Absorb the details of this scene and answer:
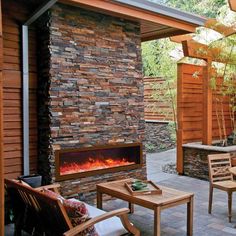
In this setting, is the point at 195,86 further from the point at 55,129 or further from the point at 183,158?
the point at 55,129

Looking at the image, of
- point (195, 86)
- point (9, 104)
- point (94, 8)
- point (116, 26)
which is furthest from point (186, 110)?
point (9, 104)

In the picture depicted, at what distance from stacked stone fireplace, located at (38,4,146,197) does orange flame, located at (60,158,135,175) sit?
4cm

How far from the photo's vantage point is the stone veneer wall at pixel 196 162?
6598 millimetres

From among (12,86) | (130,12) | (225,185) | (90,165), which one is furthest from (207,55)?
(12,86)

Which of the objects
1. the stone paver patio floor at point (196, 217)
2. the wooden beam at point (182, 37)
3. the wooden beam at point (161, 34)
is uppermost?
the wooden beam at point (182, 37)

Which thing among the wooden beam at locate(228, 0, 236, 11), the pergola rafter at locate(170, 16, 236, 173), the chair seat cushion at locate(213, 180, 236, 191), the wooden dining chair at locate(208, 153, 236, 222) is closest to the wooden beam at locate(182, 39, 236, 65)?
the pergola rafter at locate(170, 16, 236, 173)

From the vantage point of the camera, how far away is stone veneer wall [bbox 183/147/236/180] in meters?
6.60

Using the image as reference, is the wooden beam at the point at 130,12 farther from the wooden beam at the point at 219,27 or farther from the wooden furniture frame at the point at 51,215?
the wooden furniture frame at the point at 51,215

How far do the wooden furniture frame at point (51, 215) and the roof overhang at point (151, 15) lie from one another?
2.48 meters

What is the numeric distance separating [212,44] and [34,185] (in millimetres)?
4505

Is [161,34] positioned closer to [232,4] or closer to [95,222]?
[232,4]

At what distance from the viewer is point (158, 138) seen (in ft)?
34.6

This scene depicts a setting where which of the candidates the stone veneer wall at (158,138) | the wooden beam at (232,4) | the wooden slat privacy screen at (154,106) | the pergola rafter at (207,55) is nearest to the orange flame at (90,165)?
the pergola rafter at (207,55)

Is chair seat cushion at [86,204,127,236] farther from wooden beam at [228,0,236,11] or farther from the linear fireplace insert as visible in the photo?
wooden beam at [228,0,236,11]
